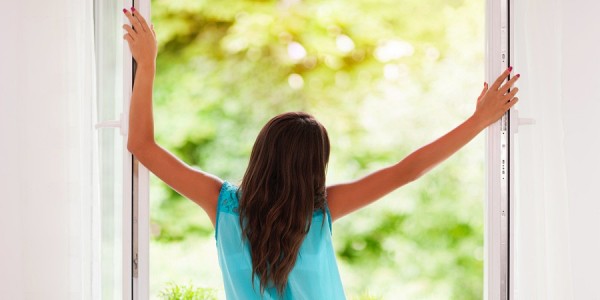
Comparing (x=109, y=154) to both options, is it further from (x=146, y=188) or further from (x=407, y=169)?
(x=407, y=169)

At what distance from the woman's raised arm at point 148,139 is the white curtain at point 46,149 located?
0.53ft

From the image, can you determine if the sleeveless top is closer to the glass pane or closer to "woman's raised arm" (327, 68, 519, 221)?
"woman's raised arm" (327, 68, 519, 221)

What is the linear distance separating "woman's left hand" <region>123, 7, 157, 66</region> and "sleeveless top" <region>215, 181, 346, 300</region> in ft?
1.12

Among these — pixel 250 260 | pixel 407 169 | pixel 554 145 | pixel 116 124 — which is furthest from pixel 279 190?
pixel 554 145

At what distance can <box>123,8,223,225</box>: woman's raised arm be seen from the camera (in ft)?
4.60

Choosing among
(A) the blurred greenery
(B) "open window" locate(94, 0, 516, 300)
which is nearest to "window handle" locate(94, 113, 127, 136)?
(B) "open window" locate(94, 0, 516, 300)

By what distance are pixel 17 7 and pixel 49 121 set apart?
0.29 metres

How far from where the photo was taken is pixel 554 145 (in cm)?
150

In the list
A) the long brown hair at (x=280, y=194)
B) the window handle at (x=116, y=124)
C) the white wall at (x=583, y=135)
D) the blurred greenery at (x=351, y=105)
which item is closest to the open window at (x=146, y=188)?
the window handle at (x=116, y=124)

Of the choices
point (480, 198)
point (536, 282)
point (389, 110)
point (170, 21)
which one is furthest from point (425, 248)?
point (536, 282)

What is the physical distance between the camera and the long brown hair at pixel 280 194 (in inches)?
53.6

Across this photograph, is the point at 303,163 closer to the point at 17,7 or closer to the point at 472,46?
the point at 17,7

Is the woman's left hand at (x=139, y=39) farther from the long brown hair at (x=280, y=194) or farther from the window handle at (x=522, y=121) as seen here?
the window handle at (x=522, y=121)

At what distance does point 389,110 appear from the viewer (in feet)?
13.0
